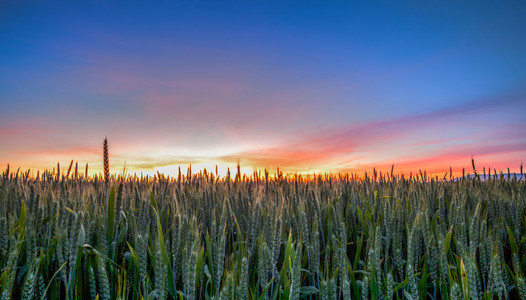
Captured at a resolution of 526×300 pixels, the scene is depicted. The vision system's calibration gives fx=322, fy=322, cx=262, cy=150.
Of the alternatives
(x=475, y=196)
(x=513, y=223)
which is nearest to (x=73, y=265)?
(x=513, y=223)

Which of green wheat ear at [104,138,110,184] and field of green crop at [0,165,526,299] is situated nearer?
field of green crop at [0,165,526,299]

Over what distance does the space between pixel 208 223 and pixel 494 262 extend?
1.53m

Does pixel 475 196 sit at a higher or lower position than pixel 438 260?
higher

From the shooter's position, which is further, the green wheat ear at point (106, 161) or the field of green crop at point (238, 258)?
the green wheat ear at point (106, 161)

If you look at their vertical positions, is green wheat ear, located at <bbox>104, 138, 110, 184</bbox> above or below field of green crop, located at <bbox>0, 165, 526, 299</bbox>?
above

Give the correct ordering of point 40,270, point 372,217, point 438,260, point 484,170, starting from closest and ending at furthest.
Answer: point 40,270, point 438,260, point 372,217, point 484,170

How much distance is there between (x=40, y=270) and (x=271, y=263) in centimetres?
96

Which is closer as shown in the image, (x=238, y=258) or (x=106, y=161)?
(x=238, y=258)

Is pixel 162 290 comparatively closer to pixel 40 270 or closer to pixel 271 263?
pixel 271 263

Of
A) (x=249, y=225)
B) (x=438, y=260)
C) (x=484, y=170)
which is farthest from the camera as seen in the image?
(x=484, y=170)

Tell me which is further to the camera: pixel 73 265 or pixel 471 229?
pixel 471 229

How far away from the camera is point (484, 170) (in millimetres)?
4371

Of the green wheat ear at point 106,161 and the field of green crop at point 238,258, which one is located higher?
the green wheat ear at point 106,161

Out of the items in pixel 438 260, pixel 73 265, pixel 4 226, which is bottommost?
pixel 438 260
